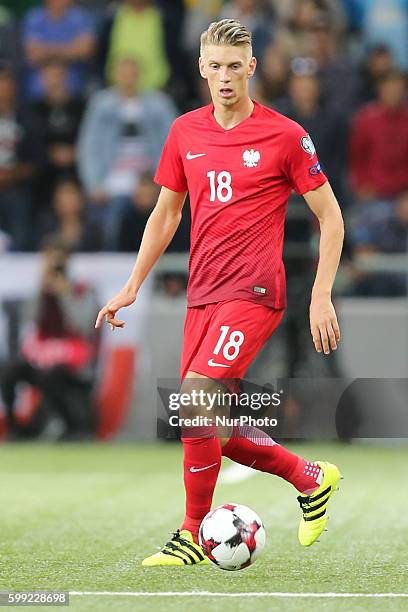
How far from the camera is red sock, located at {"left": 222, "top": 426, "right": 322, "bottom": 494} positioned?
20.4 ft

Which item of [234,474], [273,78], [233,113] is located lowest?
[234,474]

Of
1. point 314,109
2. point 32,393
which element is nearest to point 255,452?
point 32,393

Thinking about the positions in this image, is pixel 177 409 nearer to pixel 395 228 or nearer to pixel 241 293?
pixel 241 293

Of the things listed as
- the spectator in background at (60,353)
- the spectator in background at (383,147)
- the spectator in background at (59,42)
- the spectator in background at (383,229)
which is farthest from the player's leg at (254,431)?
the spectator in background at (59,42)

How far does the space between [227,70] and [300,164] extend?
0.52 m

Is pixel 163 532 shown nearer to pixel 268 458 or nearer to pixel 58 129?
pixel 268 458

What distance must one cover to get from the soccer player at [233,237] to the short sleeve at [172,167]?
0.16 ft

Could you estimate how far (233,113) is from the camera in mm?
6156

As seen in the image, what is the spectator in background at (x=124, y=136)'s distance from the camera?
15086 mm

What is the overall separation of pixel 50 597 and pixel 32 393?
8609 mm

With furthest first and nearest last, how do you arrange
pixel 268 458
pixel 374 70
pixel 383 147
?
pixel 374 70, pixel 383 147, pixel 268 458

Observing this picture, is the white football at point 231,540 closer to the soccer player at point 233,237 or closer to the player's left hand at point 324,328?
the soccer player at point 233,237

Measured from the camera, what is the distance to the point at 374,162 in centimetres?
1471

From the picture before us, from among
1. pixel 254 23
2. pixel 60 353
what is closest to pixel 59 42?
pixel 254 23
